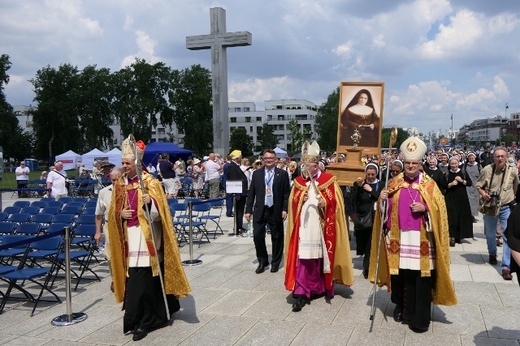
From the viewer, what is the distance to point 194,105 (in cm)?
5841

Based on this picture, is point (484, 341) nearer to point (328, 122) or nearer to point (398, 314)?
point (398, 314)

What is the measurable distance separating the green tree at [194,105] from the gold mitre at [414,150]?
53407 millimetres

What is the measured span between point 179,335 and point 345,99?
638 cm

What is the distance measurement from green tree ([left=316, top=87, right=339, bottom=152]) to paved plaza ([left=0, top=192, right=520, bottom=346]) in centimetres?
7918

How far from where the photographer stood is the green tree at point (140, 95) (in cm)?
5691

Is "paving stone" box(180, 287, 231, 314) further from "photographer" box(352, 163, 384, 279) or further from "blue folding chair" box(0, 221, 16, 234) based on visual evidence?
"blue folding chair" box(0, 221, 16, 234)

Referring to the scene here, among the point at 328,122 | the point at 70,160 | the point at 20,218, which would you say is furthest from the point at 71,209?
the point at 328,122

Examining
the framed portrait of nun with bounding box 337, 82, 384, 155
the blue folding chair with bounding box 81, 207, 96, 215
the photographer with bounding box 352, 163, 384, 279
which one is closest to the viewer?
the photographer with bounding box 352, 163, 384, 279

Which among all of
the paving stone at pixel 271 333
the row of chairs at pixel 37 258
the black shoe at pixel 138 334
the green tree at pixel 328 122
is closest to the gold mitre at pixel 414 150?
the paving stone at pixel 271 333

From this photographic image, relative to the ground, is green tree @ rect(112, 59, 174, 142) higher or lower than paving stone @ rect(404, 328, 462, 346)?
higher

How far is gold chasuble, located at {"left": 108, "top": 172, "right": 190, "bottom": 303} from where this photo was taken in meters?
5.07

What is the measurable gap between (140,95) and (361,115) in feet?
168

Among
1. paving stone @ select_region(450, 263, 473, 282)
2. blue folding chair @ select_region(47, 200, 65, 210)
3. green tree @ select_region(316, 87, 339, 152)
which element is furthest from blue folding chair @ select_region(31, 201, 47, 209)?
green tree @ select_region(316, 87, 339, 152)

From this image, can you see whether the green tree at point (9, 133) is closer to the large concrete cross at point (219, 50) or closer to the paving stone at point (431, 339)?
the large concrete cross at point (219, 50)
